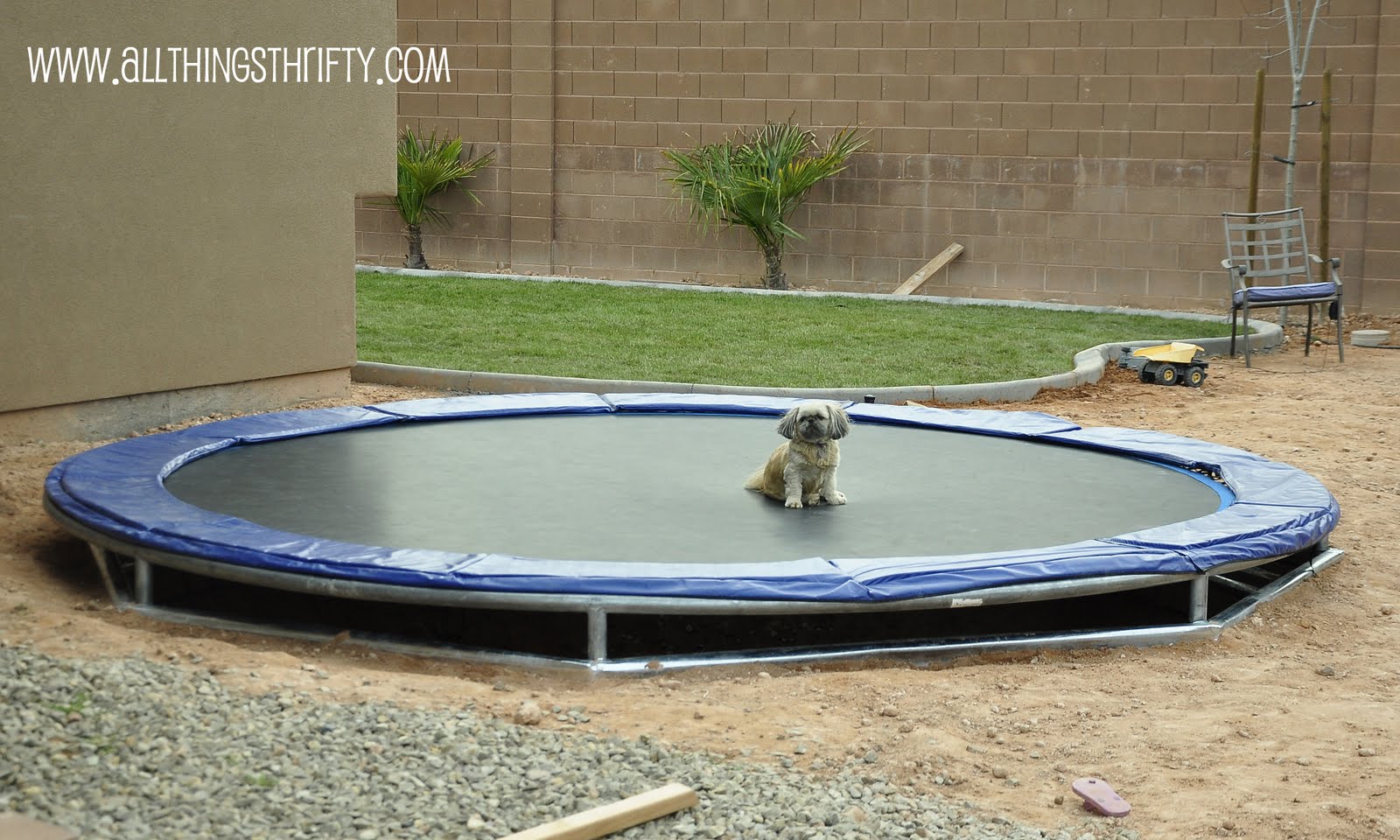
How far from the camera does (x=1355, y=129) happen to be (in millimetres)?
8281

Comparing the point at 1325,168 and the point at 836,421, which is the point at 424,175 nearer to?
the point at 1325,168

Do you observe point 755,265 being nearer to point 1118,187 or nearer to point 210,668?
point 1118,187

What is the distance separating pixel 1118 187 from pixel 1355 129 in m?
1.35

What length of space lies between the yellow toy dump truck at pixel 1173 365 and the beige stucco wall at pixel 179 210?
3.54m

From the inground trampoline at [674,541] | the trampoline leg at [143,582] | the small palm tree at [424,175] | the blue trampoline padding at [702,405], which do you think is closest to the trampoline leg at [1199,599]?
the inground trampoline at [674,541]

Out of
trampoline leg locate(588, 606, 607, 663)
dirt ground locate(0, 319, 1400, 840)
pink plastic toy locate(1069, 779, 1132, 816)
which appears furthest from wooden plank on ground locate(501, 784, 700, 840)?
trampoline leg locate(588, 606, 607, 663)

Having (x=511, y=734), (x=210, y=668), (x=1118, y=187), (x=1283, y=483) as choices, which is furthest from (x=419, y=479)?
(x=1118, y=187)

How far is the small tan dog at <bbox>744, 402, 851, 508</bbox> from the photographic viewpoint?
11.2ft

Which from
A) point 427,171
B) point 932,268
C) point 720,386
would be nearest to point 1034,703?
point 720,386

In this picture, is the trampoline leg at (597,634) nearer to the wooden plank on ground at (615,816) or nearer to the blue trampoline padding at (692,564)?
the blue trampoline padding at (692,564)

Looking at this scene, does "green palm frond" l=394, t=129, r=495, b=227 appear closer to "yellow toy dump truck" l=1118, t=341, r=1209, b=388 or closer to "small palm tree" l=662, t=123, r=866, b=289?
"small palm tree" l=662, t=123, r=866, b=289

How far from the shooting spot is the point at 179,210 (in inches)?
197

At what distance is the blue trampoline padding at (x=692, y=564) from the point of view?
2848mm

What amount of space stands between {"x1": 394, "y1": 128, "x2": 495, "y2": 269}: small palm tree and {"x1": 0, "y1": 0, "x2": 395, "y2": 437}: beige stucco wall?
426 cm
